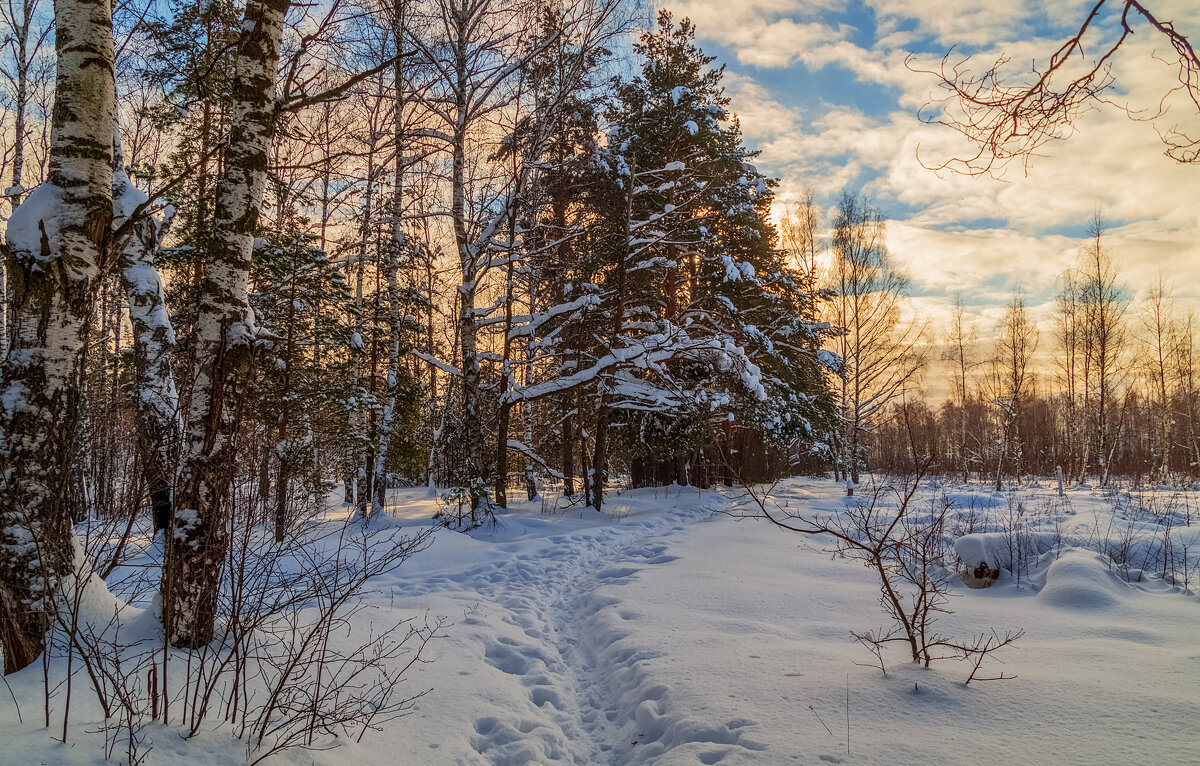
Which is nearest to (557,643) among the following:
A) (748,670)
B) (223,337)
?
(748,670)

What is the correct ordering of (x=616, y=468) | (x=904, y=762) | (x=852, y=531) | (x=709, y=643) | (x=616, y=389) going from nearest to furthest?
(x=904, y=762) < (x=709, y=643) < (x=852, y=531) < (x=616, y=389) < (x=616, y=468)

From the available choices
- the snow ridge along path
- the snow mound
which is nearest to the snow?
the snow ridge along path

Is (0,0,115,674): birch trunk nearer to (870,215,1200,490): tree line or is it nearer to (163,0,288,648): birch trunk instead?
(163,0,288,648): birch trunk

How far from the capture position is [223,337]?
3.22 meters

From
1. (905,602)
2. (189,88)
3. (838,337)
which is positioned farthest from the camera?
(838,337)

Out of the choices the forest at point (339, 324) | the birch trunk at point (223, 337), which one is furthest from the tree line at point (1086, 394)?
the birch trunk at point (223, 337)

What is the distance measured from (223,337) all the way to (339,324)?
886cm

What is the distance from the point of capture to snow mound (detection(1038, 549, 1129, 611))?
16.4 feet

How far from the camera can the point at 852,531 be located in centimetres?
913

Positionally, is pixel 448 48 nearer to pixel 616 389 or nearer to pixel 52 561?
pixel 616 389

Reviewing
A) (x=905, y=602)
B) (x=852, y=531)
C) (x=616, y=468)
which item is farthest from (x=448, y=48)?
(x=616, y=468)

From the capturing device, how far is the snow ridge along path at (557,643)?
3.12m

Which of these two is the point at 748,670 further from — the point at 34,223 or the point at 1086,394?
the point at 1086,394

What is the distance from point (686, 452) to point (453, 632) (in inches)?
380
